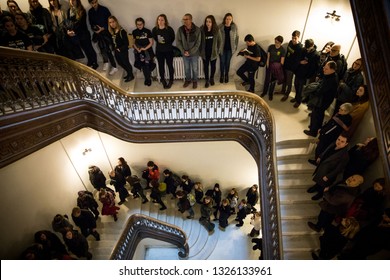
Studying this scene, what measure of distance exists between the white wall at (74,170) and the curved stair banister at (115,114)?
1778 millimetres

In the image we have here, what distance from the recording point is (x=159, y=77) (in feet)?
26.3

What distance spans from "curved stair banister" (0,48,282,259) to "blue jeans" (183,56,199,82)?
114 centimetres

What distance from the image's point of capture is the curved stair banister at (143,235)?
8.34 meters

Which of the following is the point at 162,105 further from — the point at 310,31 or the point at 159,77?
the point at 310,31

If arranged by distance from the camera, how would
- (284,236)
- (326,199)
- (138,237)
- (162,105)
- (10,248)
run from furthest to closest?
(138,237) < (162,105) < (10,248) < (284,236) < (326,199)

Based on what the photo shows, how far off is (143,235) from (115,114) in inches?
197

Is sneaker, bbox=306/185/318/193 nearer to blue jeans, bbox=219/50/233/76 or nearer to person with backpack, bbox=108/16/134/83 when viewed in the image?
blue jeans, bbox=219/50/233/76

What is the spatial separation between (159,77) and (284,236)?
540 centimetres

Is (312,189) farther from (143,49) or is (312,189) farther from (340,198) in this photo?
(143,49)

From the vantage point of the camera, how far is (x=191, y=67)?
7336mm

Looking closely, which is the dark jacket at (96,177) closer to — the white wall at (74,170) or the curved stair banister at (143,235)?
the white wall at (74,170)

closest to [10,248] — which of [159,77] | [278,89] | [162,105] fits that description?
[162,105]

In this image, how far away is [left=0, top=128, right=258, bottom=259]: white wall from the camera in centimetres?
620

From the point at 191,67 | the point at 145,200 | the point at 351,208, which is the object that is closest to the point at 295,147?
the point at 351,208
